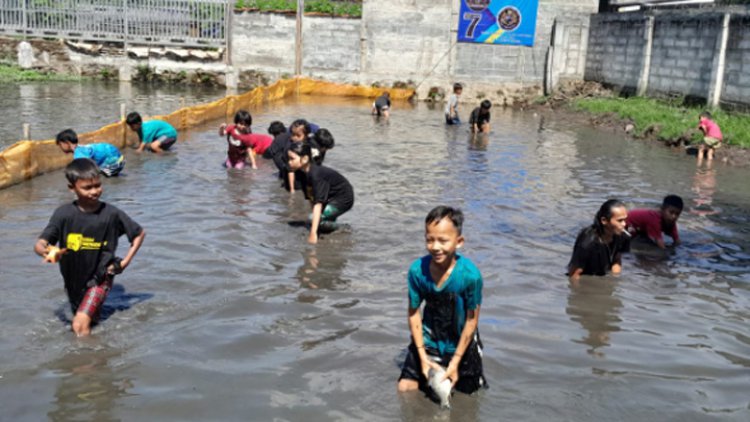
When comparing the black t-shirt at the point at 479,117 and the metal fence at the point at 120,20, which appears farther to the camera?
the metal fence at the point at 120,20

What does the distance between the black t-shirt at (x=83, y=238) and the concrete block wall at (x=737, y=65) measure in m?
17.4

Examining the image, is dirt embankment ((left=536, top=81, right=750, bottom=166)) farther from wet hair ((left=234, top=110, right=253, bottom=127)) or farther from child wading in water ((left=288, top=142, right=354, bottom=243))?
child wading in water ((left=288, top=142, right=354, bottom=243))

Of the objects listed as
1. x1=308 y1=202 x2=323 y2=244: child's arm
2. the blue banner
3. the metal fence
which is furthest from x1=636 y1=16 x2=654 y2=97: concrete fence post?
x1=308 y1=202 x2=323 y2=244: child's arm

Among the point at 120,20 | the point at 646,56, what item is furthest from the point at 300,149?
the point at 120,20

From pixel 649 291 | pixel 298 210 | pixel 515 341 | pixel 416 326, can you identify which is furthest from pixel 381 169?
pixel 416 326

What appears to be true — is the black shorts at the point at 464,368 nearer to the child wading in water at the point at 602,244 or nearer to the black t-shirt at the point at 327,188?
the child wading in water at the point at 602,244

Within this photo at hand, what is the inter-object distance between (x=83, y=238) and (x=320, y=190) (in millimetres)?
3398

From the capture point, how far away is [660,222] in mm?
9297

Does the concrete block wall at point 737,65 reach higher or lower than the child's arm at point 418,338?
higher

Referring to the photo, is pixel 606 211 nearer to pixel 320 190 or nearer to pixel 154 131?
pixel 320 190

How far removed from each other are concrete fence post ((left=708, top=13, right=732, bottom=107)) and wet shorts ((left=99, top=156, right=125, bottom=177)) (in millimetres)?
15518

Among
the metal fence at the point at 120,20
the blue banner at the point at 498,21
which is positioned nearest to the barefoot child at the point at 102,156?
the metal fence at the point at 120,20

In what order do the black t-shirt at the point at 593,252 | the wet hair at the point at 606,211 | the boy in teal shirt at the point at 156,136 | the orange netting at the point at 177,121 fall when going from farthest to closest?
the boy in teal shirt at the point at 156,136 → the orange netting at the point at 177,121 → the black t-shirt at the point at 593,252 → the wet hair at the point at 606,211

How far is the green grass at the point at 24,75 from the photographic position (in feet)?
95.2
